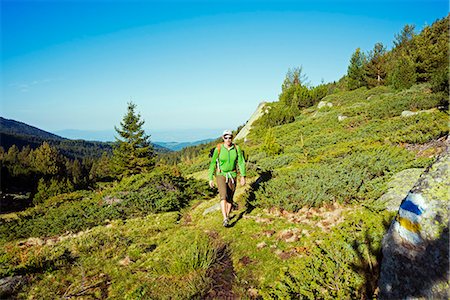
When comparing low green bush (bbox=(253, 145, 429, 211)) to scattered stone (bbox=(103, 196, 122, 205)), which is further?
scattered stone (bbox=(103, 196, 122, 205))

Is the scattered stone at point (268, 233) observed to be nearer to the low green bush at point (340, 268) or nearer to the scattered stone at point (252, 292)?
the low green bush at point (340, 268)

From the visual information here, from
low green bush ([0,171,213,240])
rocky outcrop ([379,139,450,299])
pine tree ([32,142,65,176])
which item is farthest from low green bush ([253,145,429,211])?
pine tree ([32,142,65,176])

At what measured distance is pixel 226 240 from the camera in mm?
5531

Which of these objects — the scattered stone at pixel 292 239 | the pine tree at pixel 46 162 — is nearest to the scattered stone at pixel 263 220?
the scattered stone at pixel 292 239

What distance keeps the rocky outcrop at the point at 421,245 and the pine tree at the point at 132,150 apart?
3005 cm

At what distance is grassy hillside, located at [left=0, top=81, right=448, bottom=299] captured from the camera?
3709 mm

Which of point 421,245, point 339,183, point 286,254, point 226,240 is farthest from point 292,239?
point 421,245

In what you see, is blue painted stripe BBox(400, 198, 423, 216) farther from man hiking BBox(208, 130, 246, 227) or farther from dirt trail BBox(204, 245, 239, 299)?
man hiking BBox(208, 130, 246, 227)

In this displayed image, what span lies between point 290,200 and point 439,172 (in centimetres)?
398

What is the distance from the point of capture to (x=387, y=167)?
642cm

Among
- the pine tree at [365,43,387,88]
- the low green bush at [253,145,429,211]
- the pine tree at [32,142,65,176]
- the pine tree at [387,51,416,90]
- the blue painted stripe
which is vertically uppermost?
the pine tree at [365,43,387,88]

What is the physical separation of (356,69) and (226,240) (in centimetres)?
4637

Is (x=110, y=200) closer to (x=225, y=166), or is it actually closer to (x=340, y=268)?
(x=225, y=166)

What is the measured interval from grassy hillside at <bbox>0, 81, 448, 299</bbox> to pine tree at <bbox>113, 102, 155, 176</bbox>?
822 inches
